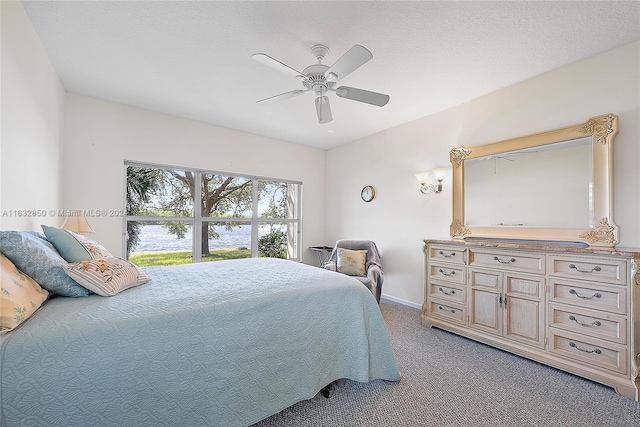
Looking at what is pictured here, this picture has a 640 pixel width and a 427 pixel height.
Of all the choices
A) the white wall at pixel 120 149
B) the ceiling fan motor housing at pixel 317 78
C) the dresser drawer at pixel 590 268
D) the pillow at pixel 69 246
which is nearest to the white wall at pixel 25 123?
the pillow at pixel 69 246

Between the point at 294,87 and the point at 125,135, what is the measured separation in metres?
2.28

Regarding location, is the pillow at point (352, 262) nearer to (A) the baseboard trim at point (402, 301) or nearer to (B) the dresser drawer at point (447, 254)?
(A) the baseboard trim at point (402, 301)

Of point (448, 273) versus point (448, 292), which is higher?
point (448, 273)

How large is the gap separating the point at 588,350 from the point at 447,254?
1.26 metres

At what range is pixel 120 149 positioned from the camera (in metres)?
3.43

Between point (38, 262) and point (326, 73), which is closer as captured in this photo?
point (38, 262)

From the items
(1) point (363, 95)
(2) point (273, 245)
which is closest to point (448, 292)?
(1) point (363, 95)

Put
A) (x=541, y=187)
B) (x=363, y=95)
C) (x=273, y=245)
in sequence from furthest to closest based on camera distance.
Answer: (x=273, y=245) < (x=541, y=187) < (x=363, y=95)

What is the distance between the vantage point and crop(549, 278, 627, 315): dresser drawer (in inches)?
75.8

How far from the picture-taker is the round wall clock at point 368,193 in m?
4.40

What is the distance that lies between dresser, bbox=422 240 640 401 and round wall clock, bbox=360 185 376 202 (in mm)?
1561

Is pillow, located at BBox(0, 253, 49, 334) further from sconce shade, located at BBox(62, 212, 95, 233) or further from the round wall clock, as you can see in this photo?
the round wall clock

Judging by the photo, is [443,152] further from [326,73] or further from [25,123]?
[25,123]

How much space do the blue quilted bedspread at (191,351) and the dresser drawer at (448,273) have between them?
1327 mm
